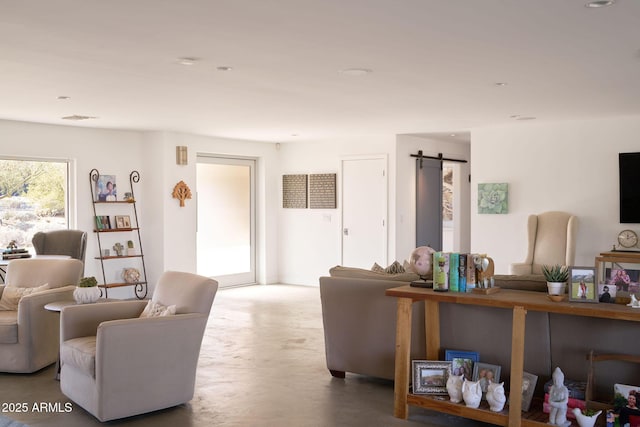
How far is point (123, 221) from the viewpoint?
8664 millimetres

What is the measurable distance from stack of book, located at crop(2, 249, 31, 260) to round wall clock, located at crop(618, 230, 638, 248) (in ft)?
22.2

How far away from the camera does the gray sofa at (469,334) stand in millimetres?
3578

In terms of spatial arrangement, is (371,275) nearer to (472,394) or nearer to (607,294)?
(472,394)

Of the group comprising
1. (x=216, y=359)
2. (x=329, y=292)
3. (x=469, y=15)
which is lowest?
(x=216, y=359)

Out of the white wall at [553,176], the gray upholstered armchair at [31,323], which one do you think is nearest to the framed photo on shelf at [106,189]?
the gray upholstered armchair at [31,323]

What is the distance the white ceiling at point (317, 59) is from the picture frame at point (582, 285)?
137cm

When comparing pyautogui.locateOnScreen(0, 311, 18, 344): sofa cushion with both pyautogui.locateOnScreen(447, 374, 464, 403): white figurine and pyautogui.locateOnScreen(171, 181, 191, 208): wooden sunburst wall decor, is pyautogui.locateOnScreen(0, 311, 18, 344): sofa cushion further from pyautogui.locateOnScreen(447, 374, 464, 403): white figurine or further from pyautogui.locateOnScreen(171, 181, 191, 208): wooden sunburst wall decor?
pyautogui.locateOnScreen(171, 181, 191, 208): wooden sunburst wall decor

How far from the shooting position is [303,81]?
5168 millimetres

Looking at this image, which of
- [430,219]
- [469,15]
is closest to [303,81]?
[469,15]

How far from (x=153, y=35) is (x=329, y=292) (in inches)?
86.5

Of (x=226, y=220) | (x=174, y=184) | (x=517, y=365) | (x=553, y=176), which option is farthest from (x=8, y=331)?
(x=553, y=176)

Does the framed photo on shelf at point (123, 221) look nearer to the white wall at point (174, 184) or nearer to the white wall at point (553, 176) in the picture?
the white wall at point (174, 184)

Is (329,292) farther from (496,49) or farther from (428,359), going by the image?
(496,49)

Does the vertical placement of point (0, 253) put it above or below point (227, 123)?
below
